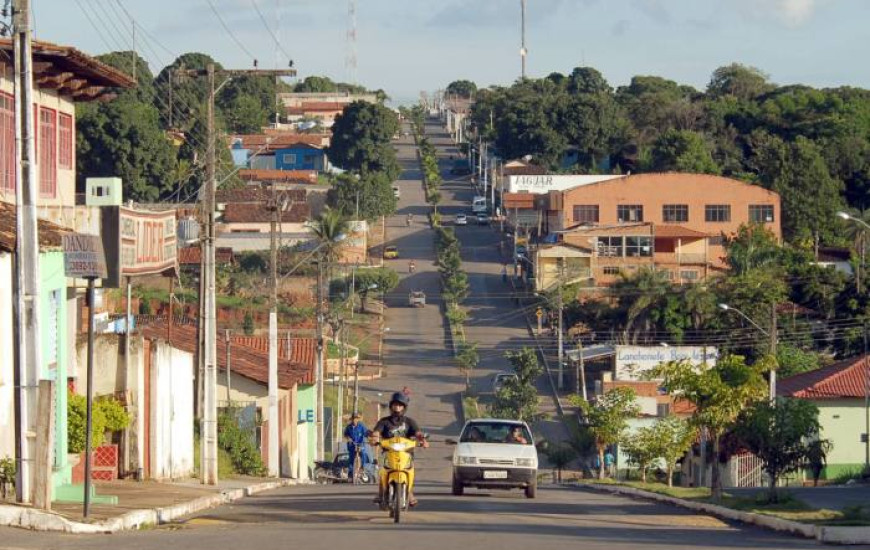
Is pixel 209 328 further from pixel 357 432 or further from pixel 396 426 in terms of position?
pixel 396 426

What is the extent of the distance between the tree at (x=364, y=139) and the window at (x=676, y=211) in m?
36.7

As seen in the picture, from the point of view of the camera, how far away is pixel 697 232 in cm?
10094

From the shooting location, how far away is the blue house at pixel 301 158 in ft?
482

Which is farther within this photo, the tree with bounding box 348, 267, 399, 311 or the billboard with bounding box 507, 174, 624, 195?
the billboard with bounding box 507, 174, 624, 195

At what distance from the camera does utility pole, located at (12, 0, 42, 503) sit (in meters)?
18.2

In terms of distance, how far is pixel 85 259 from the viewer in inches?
680

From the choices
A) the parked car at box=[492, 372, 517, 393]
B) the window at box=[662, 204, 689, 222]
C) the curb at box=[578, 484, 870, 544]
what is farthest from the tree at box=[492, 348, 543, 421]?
the curb at box=[578, 484, 870, 544]

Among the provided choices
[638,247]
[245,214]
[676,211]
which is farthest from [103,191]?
[676,211]

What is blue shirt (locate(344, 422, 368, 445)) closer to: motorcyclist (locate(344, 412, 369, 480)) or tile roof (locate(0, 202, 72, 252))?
motorcyclist (locate(344, 412, 369, 480))

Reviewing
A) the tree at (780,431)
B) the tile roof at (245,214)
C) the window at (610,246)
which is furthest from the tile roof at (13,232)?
the tile roof at (245,214)

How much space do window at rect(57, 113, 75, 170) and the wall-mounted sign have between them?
13818 millimetres

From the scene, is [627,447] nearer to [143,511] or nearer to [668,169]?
[143,511]

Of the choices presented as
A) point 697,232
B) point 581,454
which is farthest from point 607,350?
point 697,232

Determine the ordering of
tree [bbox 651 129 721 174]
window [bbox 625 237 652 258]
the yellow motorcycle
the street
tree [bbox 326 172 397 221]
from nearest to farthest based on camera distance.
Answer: the street → the yellow motorcycle → window [bbox 625 237 652 258] → tree [bbox 326 172 397 221] → tree [bbox 651 129 721 174]
